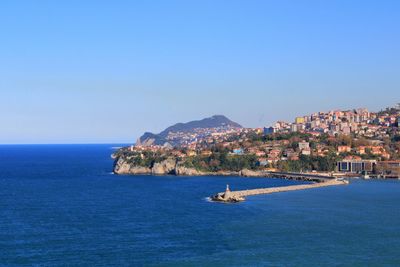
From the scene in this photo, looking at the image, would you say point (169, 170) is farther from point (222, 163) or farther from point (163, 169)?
→ point (222, 163)

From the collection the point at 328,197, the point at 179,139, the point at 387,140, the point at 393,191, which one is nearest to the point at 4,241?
the point at 328,197

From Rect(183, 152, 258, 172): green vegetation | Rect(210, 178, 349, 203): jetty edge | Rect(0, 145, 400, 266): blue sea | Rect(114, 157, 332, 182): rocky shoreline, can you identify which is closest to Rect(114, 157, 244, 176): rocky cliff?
Rect(114, 157, 332, 182): rocky shoreline

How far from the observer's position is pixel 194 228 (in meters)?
29.2

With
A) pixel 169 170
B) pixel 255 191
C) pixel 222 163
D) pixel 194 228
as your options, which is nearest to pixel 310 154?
pixel 222 163

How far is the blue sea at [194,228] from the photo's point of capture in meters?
23.0

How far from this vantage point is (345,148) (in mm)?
74938

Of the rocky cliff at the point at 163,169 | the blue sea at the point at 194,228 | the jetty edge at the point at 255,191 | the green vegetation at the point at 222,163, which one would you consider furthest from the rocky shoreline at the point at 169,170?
the blue sea at the point at 194,228

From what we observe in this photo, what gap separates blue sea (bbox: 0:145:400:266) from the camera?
75.4 ft

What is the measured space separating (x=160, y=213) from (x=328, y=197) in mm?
14065

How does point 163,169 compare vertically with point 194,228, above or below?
above

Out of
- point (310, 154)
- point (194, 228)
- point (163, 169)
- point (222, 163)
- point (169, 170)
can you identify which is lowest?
point (194, 228)

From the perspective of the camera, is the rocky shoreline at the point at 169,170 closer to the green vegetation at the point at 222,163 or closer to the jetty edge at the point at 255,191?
the green vegetation at the point at 222,163

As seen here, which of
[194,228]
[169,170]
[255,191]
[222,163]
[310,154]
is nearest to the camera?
[194,228]

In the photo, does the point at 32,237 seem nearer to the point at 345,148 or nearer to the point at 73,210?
the point at 73,210
